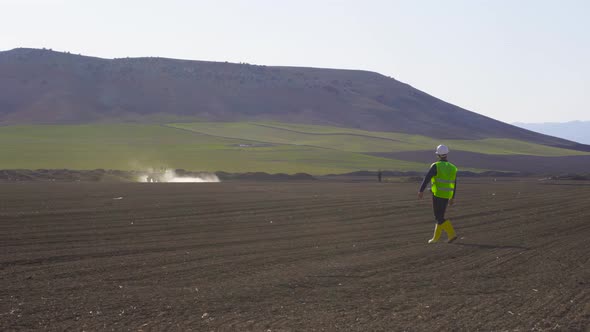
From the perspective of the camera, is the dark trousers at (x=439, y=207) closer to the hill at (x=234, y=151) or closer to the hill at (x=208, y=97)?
the hill at (x=234, y=151)

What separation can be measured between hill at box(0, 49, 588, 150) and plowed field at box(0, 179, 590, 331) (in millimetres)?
119302

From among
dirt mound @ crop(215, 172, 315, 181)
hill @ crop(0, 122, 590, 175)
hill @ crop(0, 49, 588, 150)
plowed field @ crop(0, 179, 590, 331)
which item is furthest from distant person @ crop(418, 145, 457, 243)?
hill @ crop(0, 49, 588, 150)

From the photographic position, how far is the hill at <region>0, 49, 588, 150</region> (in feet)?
482

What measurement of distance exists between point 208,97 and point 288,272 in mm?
155016

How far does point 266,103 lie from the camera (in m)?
165

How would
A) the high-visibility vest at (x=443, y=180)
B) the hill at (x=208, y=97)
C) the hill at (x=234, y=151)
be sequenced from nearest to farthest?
the high-visibility vest at (x=443, y=180)
the hill at (x=234, y=151)
the hill at (x=208, y=97)

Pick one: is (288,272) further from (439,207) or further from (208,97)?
(208,97)

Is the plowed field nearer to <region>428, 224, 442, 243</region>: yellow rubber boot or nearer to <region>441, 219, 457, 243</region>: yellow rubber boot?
<region>441, 219, 457, 243</region>: yellow rubber boot

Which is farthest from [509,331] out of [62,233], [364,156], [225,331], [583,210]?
[364,156]

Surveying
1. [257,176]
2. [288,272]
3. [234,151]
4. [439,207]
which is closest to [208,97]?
[234,151]

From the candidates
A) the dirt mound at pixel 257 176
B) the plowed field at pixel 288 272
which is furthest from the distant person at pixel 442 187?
the dirt mound at pixel 257 176

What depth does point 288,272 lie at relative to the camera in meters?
11.6

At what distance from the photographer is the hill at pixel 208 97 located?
147000mm

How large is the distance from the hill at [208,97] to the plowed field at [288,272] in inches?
4697
